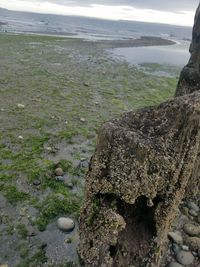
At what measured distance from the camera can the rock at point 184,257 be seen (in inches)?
233

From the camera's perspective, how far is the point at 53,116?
43.0 feet

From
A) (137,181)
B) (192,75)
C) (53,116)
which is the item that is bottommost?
(53,116)

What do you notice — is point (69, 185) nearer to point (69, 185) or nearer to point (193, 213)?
point (69, 185)

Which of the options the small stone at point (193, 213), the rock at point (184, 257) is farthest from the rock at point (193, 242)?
the small stone at point (193, 213)

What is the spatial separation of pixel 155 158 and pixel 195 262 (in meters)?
2.77

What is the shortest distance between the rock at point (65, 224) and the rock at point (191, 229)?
224 centimetres

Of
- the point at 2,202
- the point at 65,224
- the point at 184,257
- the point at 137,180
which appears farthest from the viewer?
the point at 2,202

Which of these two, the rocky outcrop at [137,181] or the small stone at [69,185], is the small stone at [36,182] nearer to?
the small stone at [69,185]

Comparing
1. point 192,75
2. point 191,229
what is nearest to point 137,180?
point 191,229

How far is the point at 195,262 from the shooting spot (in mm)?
5984

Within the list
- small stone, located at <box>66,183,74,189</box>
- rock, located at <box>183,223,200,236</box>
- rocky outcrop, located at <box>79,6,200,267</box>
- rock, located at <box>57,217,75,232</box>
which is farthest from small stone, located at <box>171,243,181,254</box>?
small stone, located at <box>66,183,74,189</box>

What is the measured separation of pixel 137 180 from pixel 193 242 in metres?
2.78

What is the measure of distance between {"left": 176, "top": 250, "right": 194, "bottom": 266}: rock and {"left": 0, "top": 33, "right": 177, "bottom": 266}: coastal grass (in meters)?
2.21

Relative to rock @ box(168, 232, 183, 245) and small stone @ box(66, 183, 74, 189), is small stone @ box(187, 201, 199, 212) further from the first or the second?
small stone @ box(66, 183, 74, 189)
